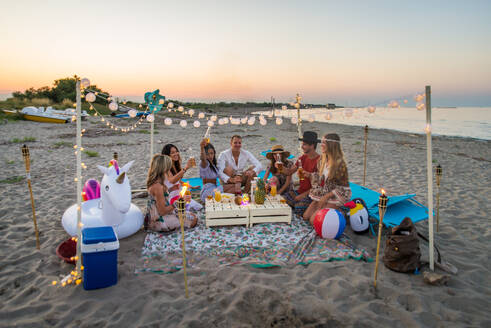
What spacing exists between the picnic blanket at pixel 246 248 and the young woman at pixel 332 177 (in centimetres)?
59

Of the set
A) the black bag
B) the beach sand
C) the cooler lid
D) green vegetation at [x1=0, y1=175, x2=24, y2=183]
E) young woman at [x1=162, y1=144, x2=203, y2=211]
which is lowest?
the beach sand

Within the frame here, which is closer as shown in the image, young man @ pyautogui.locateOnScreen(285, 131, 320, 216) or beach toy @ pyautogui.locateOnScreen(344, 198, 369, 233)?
beach toy @ pyautogui.locateOnScreen(344, 198, 369, 233)

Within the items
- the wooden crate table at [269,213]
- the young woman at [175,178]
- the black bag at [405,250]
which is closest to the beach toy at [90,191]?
the young woman at [175,178]

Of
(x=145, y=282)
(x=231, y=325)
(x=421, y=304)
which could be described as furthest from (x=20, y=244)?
(x=421, y=304)

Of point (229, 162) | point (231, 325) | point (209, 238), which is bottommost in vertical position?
point (231, 325)

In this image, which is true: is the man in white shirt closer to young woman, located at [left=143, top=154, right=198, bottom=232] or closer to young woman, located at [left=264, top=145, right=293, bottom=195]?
young woman, located at [left=264, top=145, right=293, bottom=195]

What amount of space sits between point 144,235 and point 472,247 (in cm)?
510

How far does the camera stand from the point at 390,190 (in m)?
7.51

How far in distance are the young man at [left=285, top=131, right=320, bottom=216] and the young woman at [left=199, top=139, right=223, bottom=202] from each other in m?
Answer: 1.60

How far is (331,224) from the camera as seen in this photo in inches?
181

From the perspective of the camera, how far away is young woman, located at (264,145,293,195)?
19.3 feet

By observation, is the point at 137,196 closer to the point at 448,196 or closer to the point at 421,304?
the point at 421,304

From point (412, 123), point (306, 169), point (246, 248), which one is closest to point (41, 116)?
point (306, 169)

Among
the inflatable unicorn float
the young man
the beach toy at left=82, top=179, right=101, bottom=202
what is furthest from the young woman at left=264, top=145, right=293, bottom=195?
the beach toy at left=82, top=179, right=101, bottom=202
